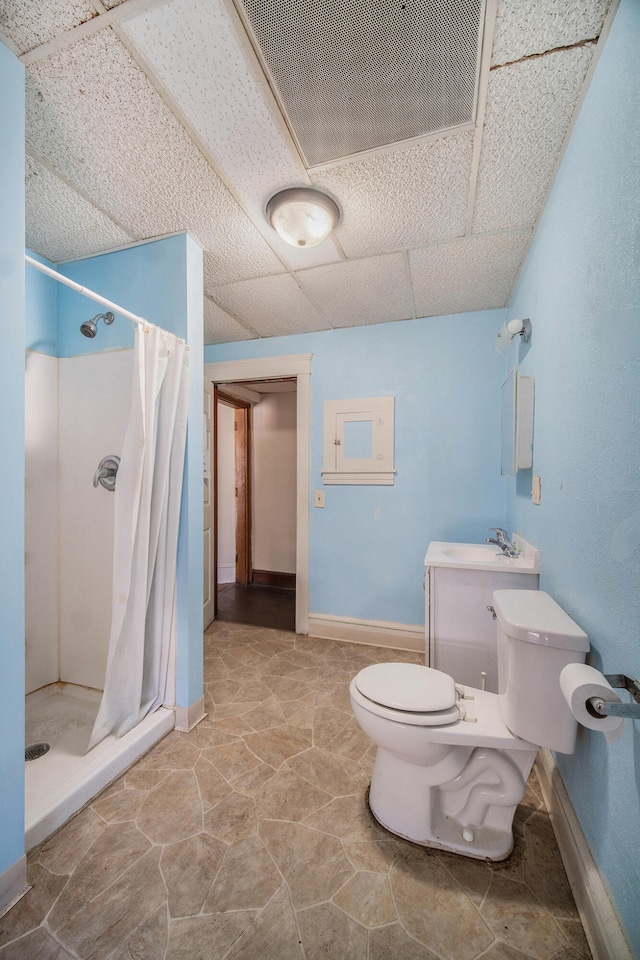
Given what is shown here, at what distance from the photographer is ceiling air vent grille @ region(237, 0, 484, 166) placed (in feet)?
2.98

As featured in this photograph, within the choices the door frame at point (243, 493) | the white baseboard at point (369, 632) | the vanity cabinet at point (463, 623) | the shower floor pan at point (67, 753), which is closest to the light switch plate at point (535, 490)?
the vanity cabinet at point (463, 623)

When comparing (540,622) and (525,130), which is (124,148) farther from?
(540,622)

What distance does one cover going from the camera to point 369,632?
277 centimetres

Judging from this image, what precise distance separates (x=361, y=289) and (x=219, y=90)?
4.18ft

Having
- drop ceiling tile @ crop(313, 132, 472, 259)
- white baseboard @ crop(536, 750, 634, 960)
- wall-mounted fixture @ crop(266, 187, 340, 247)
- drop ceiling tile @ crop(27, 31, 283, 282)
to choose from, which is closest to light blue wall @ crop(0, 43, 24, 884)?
drop ceiling tile @ crop(27, 31, 283, 282)

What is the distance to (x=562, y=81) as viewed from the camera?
1.07 m

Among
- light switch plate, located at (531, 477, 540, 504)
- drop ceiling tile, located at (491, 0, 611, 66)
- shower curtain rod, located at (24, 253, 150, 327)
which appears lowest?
light switch plate, located at (531, 477, 540, 504)

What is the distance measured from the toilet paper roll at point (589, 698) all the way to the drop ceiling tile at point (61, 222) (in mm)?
2355

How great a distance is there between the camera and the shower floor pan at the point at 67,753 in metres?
1.26

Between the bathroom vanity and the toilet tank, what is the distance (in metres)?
0.57

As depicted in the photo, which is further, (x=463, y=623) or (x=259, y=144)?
(x=463, y=623)

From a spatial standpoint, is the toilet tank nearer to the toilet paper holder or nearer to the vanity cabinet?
the toilet paper holder

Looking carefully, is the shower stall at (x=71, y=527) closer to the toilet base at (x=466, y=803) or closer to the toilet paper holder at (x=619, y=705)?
the toilet base at (x=466, y=803)

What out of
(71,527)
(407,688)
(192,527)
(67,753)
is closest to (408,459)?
(192,527)
